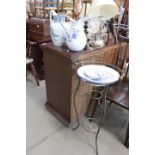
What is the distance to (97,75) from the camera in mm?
1290

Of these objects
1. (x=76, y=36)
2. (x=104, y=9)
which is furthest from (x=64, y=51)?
(x=104, y=9)

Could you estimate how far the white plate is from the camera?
1211 mm

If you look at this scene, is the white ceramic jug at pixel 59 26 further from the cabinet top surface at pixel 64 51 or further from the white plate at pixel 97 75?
the white plate at pixel 97 75

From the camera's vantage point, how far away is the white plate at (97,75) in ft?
3.97

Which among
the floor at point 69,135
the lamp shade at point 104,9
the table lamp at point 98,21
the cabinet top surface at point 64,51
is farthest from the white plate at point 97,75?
the floor at point 69,135

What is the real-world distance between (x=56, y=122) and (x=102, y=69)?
797 millimetres

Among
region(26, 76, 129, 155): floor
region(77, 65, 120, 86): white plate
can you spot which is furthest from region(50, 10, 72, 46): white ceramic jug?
region(26, 76, 129, 155): floor

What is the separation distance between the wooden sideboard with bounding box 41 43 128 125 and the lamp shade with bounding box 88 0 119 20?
0.31 meters

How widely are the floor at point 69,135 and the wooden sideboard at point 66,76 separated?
0.37 feet

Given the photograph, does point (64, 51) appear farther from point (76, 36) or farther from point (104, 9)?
point (104, 9)
